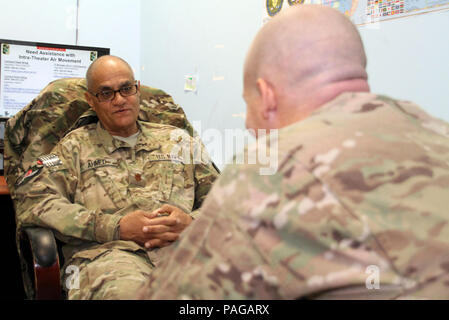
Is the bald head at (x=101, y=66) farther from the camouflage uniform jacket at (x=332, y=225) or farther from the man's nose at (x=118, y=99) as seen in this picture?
the camouflage uniform jacket at (x=332, y=225)

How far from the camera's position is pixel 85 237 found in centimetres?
157

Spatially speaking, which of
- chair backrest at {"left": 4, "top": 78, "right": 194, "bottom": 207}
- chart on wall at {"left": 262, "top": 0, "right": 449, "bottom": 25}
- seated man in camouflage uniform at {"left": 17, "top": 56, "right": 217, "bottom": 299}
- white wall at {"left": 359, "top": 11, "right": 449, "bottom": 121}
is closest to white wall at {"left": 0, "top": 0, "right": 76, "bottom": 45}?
chair backrest at {"left": 4, "top": 78, "right": 194, "bottom": 207}

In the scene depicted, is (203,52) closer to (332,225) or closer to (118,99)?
(118,99)

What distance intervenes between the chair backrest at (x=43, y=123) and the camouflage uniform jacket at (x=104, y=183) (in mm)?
144

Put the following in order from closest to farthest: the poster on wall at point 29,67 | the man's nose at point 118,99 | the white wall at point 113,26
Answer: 1. the man's nose at point 118,99
2. the poster on wall at point 29,67
3. the white wall at point 113,26

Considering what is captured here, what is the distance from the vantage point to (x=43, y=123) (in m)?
1.94

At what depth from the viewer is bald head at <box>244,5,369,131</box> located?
2.64 ft

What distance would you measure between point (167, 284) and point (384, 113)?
0.44 metres

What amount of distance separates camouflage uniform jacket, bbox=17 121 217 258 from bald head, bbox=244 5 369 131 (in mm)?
970

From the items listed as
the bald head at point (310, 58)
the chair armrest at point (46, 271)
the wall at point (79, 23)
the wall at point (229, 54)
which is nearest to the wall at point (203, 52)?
the wall at point (229, 54)

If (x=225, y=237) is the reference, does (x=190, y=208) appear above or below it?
below

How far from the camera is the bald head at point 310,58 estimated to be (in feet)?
2.64
